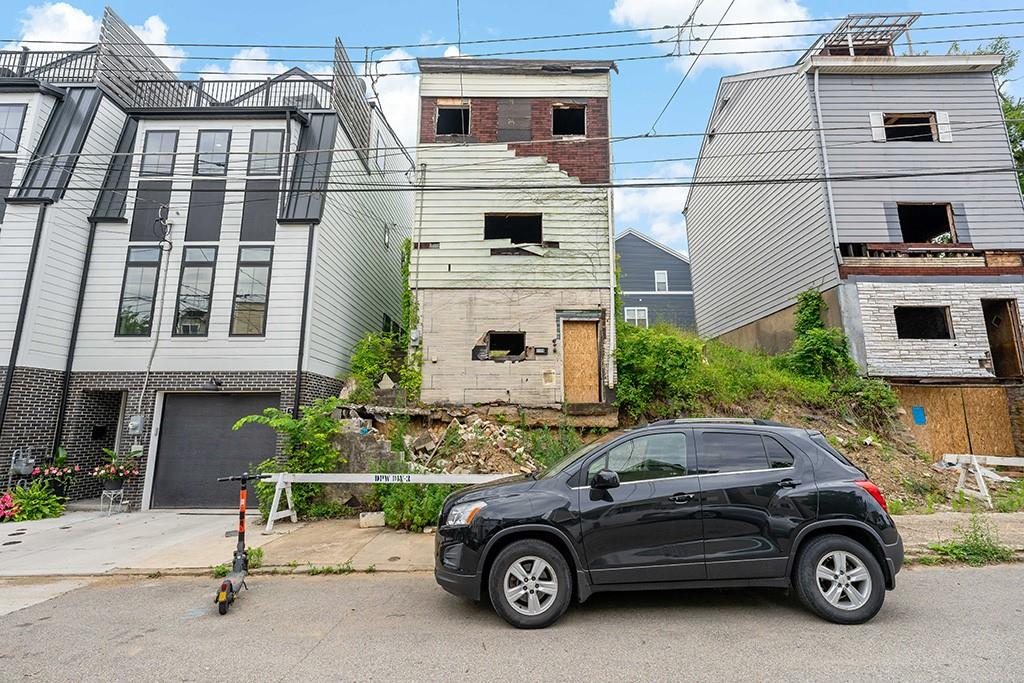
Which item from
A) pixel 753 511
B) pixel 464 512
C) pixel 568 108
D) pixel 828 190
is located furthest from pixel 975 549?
pixel 568 108

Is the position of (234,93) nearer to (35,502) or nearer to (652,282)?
(35,502)

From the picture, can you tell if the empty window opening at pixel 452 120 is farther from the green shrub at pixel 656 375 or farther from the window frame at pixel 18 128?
the window frame at pixel 18 128

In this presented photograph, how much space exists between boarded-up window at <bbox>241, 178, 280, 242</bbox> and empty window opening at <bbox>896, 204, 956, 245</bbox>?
16.9 meters

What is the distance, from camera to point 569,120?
516 inches

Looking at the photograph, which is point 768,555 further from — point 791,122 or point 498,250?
point 791,122

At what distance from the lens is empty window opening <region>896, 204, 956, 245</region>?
14.2 meters

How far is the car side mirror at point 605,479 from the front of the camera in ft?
13.8

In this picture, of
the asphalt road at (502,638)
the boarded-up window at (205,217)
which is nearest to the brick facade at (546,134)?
the boarded-up window at (205,217)

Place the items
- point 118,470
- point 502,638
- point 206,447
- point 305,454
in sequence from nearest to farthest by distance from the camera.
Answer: point 502,638 < point 305,454 < point 118,470 < point 206,447

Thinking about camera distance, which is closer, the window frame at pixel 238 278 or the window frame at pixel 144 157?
the window frame at pixel 238 278

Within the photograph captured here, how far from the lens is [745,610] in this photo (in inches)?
176

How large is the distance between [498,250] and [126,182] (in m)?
9.33

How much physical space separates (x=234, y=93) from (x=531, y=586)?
1664 centimetres

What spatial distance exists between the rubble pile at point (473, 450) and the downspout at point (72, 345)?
781 centimetres
